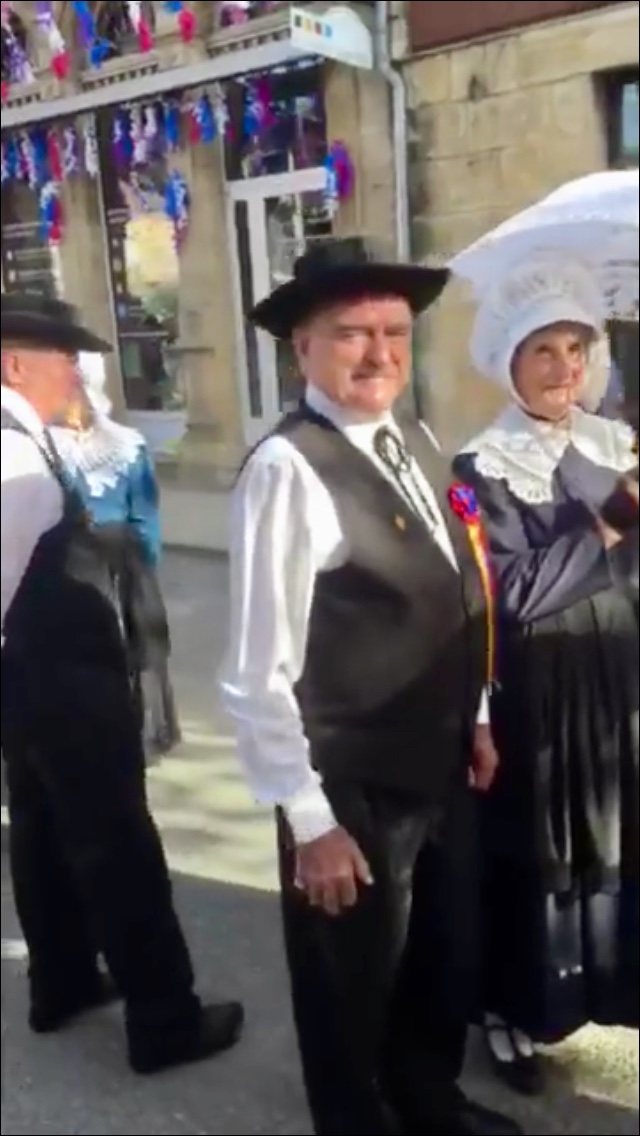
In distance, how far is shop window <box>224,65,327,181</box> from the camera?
529mm

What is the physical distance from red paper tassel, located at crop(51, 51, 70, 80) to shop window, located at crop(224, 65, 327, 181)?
0.08m

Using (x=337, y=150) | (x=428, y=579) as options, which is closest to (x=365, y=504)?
(x=428, y=579)

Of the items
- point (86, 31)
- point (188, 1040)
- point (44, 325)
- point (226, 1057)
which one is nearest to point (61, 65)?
point (86, 31)

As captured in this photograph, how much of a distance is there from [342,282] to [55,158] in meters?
0.18

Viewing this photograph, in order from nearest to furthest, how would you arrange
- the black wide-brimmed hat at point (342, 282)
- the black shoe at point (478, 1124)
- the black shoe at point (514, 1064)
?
1. the black wide-brimmed hat at point (342, 282)
2. the black shoe at point (478, 1124)
3. the black shoe at point (514, 1064)

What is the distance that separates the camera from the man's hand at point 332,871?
0.66 m

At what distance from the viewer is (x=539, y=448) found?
1.98 ft

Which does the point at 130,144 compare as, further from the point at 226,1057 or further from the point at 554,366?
the point at 226,1057

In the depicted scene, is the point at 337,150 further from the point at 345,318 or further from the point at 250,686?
the point at 250,686

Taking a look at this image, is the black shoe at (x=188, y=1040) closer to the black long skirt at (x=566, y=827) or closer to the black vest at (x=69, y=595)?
the black long skirt at (x=566, y=827)

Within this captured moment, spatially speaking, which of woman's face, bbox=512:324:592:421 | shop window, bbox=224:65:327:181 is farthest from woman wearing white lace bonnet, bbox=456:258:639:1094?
shop window, bbox=224:65:327:181

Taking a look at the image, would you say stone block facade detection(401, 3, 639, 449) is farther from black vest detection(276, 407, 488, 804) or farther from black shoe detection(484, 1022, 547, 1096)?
black shoe detection(484, 1022, 547, 1096)

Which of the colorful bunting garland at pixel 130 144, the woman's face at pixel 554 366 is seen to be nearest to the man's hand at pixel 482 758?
the woman's face at pixel 554 366

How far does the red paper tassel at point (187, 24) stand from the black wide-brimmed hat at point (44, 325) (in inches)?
5.1
